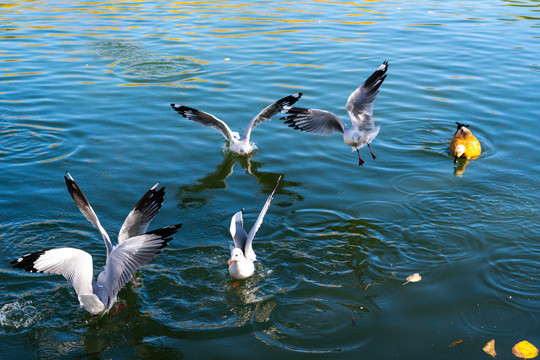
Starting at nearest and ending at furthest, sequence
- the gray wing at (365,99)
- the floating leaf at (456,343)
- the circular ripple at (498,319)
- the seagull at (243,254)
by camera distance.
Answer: the floating leaf at (456,343) < the circular ripple at (498,319) < the seagull at (243,254) < the gray wing at (365,99)

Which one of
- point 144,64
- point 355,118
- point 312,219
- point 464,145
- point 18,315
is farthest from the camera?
point 144,64

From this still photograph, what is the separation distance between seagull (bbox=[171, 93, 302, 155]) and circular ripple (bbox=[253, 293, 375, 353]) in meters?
4.23

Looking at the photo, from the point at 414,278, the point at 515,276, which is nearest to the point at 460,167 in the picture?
the point at 515,276

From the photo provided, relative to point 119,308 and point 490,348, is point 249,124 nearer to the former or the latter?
point 119,308

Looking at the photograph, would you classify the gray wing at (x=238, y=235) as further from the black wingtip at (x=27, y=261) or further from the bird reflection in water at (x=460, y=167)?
the bird reflection in water at (x=460, y=167)

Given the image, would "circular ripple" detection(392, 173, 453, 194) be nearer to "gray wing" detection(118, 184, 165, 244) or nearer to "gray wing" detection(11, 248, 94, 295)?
"gray wing" detection(118, 184, 165, 244)

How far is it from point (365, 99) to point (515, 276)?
3790mm

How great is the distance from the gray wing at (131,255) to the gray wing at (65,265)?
229mm

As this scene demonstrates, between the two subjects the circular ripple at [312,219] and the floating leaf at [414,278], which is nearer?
the floating leaf at [414,278]

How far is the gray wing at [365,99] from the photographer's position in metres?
9.08

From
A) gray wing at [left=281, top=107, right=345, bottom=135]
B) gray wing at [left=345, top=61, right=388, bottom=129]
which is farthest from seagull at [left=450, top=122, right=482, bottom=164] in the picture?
gray wing at [left=281, top=107, right=345, bottom=135]

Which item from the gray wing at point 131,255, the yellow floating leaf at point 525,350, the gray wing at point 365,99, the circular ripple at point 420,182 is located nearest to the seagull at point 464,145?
the circular ripple at point 420,182

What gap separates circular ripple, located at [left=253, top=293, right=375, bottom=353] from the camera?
5.70m

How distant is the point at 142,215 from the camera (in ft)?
23.0
